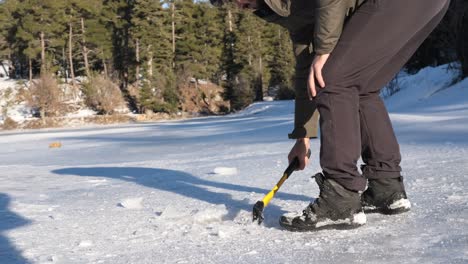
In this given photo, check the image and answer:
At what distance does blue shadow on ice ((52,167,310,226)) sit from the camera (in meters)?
1.52

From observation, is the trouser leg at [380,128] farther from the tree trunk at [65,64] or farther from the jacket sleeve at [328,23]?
the tree trunk at [65,64]

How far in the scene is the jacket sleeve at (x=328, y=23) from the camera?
1.21 meters

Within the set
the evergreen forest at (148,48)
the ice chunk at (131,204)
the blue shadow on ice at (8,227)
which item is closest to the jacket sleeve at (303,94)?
the ice chunk at (131,204)

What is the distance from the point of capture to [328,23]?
4.01ft

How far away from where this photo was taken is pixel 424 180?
1715 millimetres

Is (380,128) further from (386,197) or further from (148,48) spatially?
(148,48)

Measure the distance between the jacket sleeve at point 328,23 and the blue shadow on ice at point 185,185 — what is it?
1.63 feet

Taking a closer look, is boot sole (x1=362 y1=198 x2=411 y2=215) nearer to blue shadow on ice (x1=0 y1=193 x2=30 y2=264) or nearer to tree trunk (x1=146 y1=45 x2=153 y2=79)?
blue shadow on ice (x1=0 y1=193 x2=30 y2=264)

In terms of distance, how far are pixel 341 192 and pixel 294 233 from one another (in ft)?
0.54

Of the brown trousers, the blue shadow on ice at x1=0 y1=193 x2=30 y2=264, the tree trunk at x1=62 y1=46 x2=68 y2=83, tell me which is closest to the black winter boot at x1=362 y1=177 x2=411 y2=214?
the brown trousers

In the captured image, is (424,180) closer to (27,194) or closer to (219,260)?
(219,260)

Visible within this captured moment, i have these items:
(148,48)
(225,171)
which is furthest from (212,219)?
(148,48)

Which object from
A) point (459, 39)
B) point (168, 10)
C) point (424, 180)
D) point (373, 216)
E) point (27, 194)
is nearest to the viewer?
point (373, 216)

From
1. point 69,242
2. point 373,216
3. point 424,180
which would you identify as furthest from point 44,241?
point 424,180
